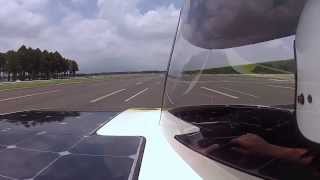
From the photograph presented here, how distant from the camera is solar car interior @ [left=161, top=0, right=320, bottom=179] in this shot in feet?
3.87

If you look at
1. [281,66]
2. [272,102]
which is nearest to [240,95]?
[272,102]

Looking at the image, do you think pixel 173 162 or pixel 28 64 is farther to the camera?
pixel 28 64

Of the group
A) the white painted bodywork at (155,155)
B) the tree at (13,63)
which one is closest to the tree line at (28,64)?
the tree at (13,63)

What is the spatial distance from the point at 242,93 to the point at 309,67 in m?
0.34

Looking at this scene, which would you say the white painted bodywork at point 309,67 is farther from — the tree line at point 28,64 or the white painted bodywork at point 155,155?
the tree line at point 28,64

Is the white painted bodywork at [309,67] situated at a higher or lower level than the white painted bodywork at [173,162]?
higher

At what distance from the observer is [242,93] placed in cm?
138

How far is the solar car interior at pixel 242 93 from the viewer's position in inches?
46.5

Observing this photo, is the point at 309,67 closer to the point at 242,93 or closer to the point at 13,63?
the point at 242,93

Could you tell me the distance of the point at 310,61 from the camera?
1.06 meters

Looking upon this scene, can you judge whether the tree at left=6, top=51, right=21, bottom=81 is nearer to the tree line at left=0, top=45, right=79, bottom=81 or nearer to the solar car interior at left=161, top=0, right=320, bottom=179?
the tree line at left=0, top=45, right=79, bottom=81

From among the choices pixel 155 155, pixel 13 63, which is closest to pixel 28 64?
pixel 13 63

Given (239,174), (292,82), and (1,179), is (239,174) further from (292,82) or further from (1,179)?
(1,179)

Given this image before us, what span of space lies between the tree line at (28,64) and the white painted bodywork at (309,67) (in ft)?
393
